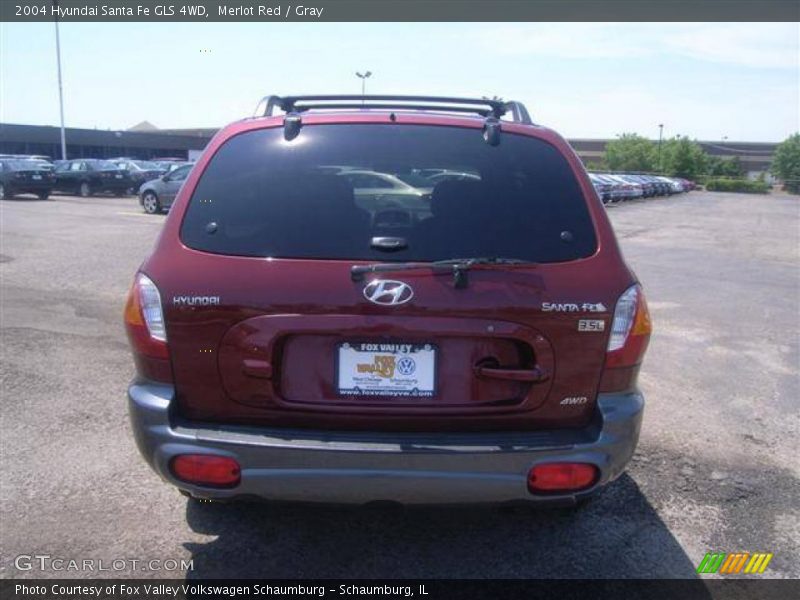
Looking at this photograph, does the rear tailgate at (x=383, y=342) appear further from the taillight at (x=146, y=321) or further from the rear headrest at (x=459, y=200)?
the rear headrest at (x=459, y=200)

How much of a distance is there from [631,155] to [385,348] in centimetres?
11580

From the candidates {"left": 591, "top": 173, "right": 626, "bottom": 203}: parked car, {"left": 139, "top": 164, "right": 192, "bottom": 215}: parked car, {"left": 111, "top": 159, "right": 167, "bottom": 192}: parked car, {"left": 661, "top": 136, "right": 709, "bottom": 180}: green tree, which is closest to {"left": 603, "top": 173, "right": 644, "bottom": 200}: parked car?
{"left": 591, "top": 173, "right": 626, "bottom": 203}: parked car

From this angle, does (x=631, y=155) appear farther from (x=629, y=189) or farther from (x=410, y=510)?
(x=410, y=510)

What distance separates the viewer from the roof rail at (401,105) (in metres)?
3.59

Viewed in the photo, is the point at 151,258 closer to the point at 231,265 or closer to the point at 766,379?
the point at 231,265

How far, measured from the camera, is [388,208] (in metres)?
3.33

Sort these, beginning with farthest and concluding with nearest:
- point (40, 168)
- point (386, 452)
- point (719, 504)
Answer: point (40, 168), point (719, 504), point (386, 452)

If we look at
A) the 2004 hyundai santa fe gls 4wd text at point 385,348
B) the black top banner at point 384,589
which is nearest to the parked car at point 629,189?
the black top banner at point 384,589

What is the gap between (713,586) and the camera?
3.19 m

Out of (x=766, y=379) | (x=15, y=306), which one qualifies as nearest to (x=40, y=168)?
(x=15, y=306)

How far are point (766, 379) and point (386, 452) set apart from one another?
4.86m

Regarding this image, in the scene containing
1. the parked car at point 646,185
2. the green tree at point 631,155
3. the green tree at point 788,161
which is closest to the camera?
the parked car at point 646,185

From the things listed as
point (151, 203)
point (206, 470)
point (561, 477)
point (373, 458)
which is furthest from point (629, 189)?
point (206, 470)

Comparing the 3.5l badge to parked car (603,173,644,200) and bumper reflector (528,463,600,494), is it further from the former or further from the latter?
parked car (603,173,644,200)
